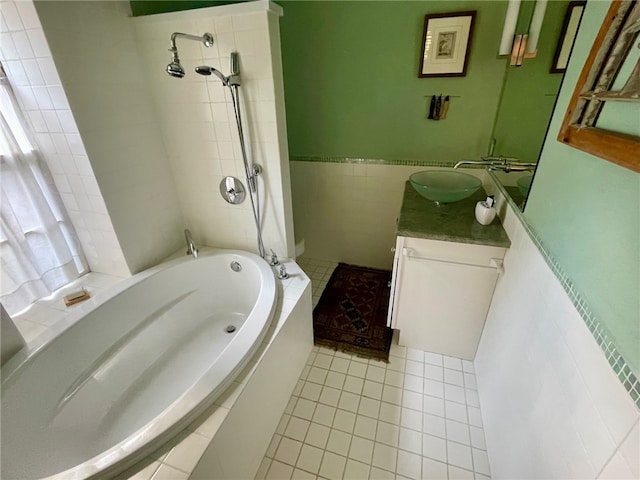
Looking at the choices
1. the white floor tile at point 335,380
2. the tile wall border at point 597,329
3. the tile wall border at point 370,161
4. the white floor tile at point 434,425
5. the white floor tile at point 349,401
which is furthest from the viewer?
the tile wall border at point 370,161

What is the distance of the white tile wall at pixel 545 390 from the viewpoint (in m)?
0.61

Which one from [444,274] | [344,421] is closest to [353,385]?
[344,421]

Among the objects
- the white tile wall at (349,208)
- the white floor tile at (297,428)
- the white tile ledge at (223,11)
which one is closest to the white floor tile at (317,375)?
the white floor tile at (297,428)

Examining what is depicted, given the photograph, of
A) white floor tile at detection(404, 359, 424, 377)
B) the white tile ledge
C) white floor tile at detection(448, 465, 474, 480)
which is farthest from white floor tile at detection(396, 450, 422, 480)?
Answer: the white tile ledge

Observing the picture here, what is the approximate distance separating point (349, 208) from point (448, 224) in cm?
104

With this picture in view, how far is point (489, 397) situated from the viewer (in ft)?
4.51

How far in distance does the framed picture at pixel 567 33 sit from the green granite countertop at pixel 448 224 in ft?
2.40

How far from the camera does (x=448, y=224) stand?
1520mm

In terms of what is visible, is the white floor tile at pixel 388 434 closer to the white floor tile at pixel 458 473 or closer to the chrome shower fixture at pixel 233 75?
the white floor tile at pixel 458 473

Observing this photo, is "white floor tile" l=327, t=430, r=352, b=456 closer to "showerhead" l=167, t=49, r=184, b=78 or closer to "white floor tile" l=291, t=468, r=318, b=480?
"white floor tile" l=291, t=468, r=318, b=480

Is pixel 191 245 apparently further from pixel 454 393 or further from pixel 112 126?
pixel 454 393

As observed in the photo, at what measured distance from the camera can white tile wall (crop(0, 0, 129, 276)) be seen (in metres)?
1.19

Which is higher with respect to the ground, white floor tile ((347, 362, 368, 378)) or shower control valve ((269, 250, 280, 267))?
shower control valve ((269, 250, 280, 267))

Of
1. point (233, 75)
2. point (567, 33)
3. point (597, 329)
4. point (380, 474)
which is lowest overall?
point (380, 474)
